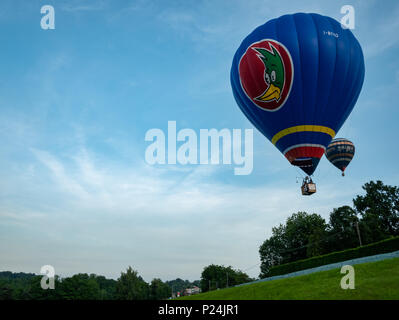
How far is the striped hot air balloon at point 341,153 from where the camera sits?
42.6 m

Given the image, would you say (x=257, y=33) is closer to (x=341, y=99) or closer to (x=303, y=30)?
(x=303, y=30)

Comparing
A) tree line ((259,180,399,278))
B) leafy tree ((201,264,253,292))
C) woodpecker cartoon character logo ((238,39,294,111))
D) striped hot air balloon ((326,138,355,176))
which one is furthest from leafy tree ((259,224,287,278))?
woodpecker cartoon character logo ((238,39,294,111))

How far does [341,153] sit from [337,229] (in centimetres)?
3120

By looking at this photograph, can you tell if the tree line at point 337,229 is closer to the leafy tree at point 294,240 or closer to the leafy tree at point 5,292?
the leafy tree at point 294,240

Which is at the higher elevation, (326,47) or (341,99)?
(326,47)

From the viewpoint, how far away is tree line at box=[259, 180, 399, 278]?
211ft

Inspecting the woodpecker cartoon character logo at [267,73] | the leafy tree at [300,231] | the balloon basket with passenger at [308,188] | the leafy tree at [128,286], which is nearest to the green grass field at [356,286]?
the balloon basket with passenger at [308,188]

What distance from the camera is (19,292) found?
105 meters

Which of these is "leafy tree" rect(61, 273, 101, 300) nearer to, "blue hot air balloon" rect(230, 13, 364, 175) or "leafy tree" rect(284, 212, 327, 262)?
"leafy tree" rect(284, 212, 327, 262)

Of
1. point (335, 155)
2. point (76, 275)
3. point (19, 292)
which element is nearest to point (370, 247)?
point (335, 155)

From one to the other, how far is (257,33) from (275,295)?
17684 mm

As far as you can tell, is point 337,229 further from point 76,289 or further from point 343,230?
point 76,289

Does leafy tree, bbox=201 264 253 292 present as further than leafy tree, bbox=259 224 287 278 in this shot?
Yes
